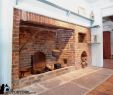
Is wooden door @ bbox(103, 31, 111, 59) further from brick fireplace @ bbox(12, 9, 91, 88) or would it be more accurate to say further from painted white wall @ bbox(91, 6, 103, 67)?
brick fireplace @ bbox(12, 9, 91, 88)

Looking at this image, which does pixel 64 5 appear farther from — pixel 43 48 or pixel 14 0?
pixel 14 0

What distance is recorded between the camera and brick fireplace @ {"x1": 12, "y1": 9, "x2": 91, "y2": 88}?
267cm

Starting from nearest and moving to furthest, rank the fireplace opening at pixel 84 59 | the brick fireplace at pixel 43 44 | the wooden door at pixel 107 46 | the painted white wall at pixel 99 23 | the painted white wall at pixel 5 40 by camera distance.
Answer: the painted white wall at pixel 5 40 < the brick fireplace at pixel 43 44 < the fireplace opening at pixel 84 59 < the painted white wall at pixel 99 23 < the wooden door at pixel 107 46

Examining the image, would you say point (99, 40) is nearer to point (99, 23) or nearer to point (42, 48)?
point (99, 23)

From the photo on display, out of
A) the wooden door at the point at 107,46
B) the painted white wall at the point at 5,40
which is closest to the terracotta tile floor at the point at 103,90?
the painted white wall at the point at 5,40

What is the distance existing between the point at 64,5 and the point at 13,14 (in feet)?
5.26

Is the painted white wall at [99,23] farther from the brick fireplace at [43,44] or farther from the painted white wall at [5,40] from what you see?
the painted white wall at [5,40]

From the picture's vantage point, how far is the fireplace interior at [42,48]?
133 inches

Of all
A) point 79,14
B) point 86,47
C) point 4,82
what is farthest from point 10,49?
point 86,47

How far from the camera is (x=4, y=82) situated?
89.3 inches

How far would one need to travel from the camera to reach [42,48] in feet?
12.8

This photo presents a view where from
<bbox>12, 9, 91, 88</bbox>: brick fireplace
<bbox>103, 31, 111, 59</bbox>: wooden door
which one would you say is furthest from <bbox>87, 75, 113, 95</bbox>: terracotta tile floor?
<bbox>103, 31, 111, 59</bbox>: wooden door

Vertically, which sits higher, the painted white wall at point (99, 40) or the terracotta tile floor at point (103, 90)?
the painted white wall at point (99, 40)

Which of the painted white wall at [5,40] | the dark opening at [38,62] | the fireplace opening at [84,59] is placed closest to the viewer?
the painted white wall at [5,40]
